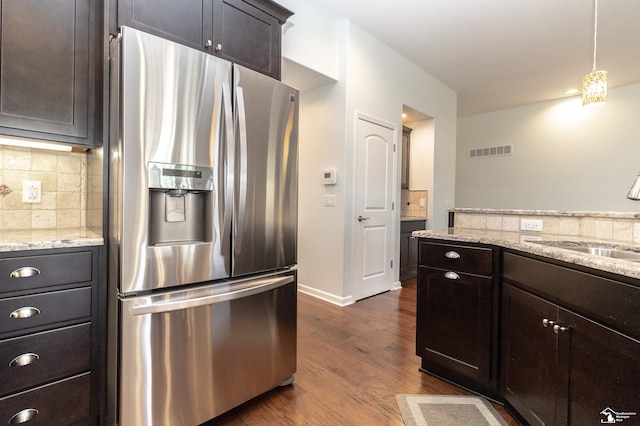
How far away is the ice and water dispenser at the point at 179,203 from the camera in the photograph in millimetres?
1281

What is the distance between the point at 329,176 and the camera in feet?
10.9

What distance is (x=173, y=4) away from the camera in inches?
60.8

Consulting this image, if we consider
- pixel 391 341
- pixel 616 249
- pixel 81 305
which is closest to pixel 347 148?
pixel 391 341

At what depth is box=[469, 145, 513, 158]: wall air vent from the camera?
6086 millimetres

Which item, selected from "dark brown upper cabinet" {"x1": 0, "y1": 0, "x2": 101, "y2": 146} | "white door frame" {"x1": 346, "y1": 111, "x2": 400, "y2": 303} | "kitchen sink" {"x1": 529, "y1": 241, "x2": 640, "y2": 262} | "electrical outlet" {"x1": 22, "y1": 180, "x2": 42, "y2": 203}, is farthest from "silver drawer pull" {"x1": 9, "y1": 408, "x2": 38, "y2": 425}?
"white door frame" {"x1": 346, "y1": 111, "x2": 400, "y2": 303}

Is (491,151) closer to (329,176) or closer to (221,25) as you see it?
(329,176)

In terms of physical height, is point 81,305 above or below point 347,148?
below

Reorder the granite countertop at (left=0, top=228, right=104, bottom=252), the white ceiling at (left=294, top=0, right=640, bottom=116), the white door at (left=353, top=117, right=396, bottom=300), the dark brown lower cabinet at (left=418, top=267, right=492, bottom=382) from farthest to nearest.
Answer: the white door at (left=353, top=117, right=396, bottom=300) < the white ceiling at (left=294, top=0, right=640, bottom=116) < the dark brown lower cabinet at (left=418, top=267, right=492, bottom=382) < the granite countertop at (left=0, top=228, right=104, bottom=252)

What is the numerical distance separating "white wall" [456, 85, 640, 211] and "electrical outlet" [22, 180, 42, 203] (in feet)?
22.7

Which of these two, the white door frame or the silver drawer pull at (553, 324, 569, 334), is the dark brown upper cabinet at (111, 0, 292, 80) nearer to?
the white door frame

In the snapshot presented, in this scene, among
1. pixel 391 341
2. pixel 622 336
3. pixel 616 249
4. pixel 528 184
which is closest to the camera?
pixel 622 336

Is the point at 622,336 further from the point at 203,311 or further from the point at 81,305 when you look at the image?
the point at 81,305

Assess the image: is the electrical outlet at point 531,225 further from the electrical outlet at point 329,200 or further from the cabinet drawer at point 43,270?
the cabinet drawer at point 43,270

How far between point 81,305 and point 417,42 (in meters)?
4.02
